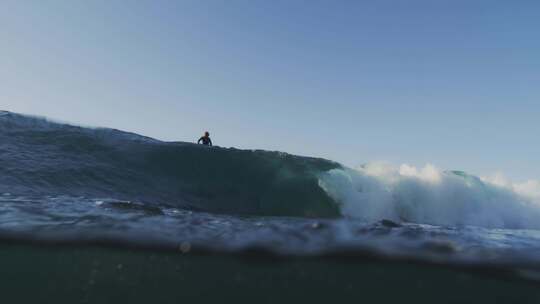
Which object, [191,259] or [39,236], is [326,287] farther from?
[39,236]

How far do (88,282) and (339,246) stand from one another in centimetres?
352

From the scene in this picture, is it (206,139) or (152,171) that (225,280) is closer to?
(152,171)

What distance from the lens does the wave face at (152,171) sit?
10398mm

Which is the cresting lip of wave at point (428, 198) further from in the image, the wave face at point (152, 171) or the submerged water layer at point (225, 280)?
the submerged water layer at point (225, 280)

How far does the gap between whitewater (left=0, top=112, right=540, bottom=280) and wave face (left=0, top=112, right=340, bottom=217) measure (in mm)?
45

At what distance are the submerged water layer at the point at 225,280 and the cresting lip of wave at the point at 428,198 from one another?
8457mm

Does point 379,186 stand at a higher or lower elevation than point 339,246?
higher

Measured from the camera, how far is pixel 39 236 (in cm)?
593

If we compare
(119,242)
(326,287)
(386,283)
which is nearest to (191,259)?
(119,242)

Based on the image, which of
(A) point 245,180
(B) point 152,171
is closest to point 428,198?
(A) point 245,180

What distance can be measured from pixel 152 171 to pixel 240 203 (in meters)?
3.26

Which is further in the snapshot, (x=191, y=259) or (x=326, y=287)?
(x=191, y=259)

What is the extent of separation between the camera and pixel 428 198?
15.9 m

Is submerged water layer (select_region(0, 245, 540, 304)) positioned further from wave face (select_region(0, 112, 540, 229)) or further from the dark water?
wave face (select_region(0, 112, 540, 229))
